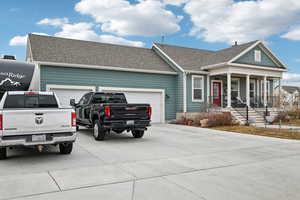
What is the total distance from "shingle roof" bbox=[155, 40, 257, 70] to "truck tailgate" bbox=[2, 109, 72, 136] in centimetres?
1326

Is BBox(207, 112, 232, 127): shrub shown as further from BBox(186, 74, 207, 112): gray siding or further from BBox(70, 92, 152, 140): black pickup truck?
BBox(70, 92, 152, 140): black pickup truck

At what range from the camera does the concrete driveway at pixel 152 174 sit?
13.5 feet

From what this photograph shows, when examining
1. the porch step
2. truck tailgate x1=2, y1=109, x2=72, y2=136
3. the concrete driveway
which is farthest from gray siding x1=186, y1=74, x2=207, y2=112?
truck tailgate x1=2, y1=109, x2=72, y2=136

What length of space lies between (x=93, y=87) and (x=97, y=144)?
24.7 feet

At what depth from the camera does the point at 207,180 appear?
191 inches

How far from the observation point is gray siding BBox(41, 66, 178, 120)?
14.8 meters

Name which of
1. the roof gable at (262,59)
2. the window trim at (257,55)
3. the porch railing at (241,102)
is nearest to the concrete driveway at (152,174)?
the porch railing at (241,102)

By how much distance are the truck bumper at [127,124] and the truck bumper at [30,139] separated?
8.53 ft

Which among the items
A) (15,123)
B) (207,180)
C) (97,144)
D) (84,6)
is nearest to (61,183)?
(15,123)

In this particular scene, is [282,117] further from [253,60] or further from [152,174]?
[152,174]

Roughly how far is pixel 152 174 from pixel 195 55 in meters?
18.2

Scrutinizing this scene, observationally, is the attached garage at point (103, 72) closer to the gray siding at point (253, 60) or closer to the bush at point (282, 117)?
the gray siding at point (253, 60)

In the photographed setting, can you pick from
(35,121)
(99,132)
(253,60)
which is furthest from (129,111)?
(253,60)

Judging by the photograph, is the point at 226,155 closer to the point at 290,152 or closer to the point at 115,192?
the point at 290,152
